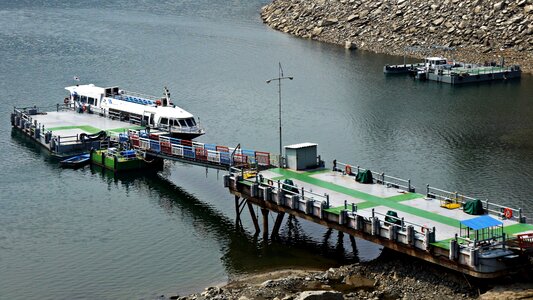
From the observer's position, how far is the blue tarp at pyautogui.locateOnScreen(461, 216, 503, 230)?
58.2 m

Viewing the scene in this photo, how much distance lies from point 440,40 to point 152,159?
3274 inches

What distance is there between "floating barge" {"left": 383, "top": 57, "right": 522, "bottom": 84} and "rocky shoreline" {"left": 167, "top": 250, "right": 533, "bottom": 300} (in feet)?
276

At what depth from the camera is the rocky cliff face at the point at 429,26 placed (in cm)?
15675

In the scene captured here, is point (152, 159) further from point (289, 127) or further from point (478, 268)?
point (478, 268)

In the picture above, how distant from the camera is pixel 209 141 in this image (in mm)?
104500

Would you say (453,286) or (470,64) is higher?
(470,64)

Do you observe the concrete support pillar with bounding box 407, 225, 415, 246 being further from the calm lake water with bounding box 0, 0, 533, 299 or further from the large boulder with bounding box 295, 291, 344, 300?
the calm lake water with bounding box 0, 0, 533, 299

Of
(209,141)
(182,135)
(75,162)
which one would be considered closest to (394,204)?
(182,135)

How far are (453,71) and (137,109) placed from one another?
5823 cm

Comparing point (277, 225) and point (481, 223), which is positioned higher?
point (481, 223)

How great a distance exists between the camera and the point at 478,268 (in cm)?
5631

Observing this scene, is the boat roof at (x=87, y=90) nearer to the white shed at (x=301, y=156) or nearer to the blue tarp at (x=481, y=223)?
the white shed at (x=301, y=156)

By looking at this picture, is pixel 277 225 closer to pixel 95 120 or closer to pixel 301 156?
pixel 301 156

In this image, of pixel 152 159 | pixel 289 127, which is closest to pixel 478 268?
pixel 152 159
